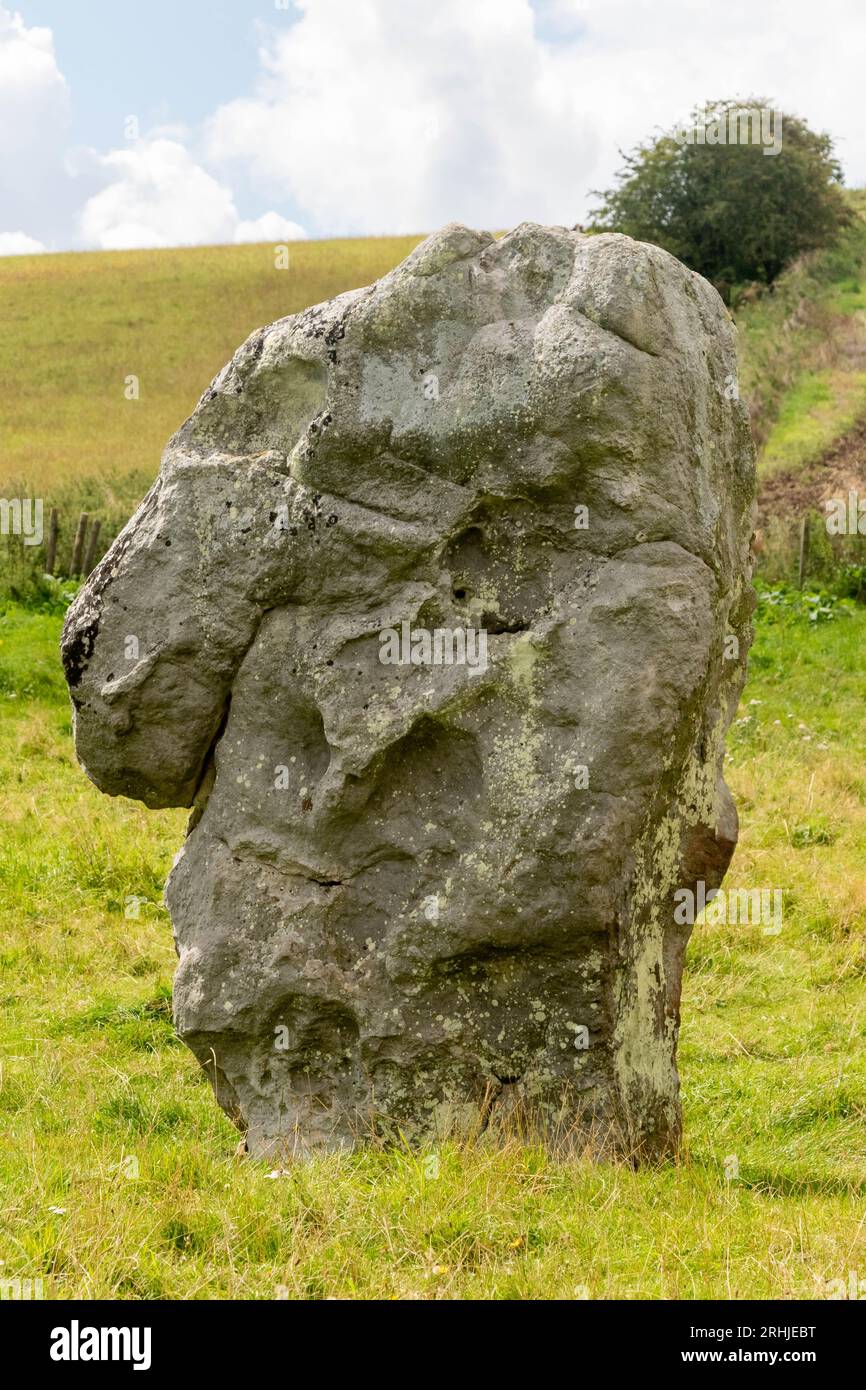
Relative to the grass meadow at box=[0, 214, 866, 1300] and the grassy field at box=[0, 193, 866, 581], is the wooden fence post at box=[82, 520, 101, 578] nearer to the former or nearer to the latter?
the grassy field at box=[0, 193, 866, 581]

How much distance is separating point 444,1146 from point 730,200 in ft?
108

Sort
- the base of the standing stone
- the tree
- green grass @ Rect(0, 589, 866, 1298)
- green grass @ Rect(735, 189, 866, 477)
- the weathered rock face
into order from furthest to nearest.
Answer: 1. the tree
2. green grass @ Rect(735, 189, 866, 477)
3. the base of the standing stone
4. the weathered rock face
5. green grass @ Rect(0, 589, 866, 1298)

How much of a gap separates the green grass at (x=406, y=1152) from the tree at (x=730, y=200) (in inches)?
979

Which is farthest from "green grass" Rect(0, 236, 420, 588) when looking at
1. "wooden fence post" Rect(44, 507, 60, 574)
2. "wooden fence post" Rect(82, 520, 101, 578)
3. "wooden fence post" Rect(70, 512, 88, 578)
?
"wooden fence post" Rect(82, 520, 101, 578)

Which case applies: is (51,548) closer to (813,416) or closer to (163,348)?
(813,416)

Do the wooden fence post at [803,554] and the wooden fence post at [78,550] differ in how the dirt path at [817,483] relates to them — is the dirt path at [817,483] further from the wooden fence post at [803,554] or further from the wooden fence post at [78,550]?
the wooden fence post at [78,550]

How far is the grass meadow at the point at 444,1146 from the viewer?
4.46 meters

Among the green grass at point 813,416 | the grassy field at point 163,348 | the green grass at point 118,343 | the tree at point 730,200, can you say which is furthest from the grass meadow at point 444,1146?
the tree at point 730,200

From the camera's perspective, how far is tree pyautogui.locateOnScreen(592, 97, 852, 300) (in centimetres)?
3434

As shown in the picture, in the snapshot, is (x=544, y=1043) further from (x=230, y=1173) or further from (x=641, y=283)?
(x=641, y=283)

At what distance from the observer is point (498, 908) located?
5.41 meters

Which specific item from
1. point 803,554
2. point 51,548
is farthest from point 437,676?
point 51,548

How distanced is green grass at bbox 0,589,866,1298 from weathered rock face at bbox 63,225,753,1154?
0.50 meters

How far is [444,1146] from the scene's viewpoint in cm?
541
